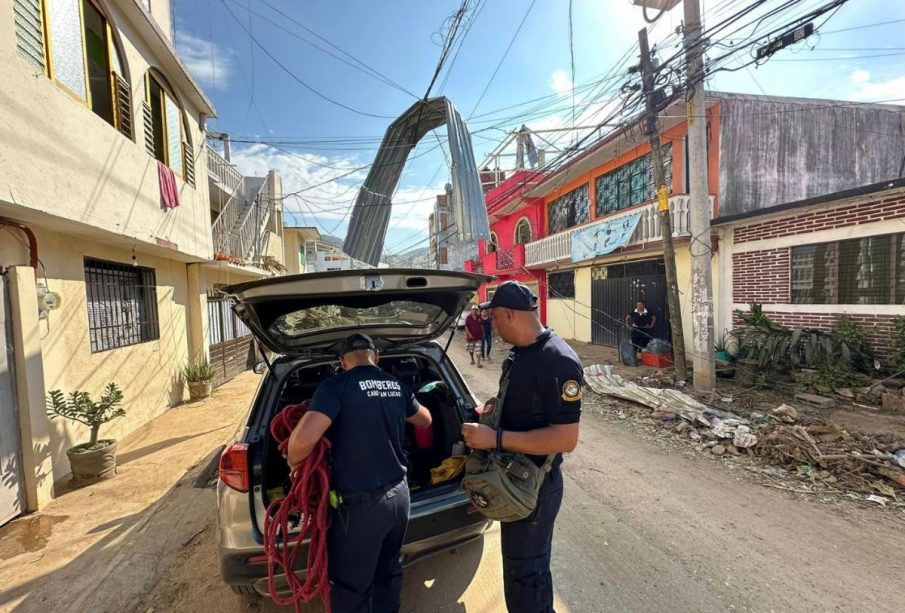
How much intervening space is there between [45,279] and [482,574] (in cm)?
489

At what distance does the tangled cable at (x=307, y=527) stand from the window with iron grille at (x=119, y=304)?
4.56 metres

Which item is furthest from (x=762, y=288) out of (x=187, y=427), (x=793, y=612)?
(x=187, y=427)

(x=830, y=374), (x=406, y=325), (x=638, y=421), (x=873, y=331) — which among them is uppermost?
(x=406, y=325)

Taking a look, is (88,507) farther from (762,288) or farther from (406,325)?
(762,288)

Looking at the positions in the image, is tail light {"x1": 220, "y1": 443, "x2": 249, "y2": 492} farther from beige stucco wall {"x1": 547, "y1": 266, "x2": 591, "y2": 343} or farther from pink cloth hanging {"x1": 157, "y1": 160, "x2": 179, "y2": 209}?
beige stucco wall {"x1": 547, "y1": 266, "x2": 591, "y2": 343}

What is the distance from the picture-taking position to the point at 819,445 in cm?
391

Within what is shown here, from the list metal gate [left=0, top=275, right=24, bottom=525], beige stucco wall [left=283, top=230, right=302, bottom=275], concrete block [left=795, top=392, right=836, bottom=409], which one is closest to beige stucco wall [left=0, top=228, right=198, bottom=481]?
metal gate [left=0, top=275, right=24, bottom=525]

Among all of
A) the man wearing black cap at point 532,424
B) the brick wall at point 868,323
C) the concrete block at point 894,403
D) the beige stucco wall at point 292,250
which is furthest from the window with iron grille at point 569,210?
the beige stucco wall at point 292,250

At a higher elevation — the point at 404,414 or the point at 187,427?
the point at 404,414

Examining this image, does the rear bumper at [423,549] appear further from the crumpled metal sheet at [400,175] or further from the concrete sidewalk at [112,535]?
the crumpled metal sheet at [400,175]

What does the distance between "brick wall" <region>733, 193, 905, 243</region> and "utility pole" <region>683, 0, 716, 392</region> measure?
1814 millimetres

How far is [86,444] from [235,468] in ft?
10.8

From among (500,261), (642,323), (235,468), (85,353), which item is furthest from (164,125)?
(500,261)

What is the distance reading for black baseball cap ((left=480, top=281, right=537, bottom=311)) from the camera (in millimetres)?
1696
